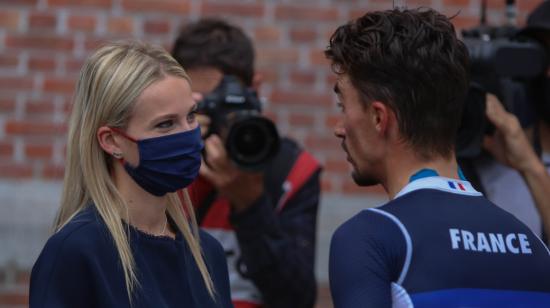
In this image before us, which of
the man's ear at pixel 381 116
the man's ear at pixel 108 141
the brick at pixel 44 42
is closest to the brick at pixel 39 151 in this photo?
the brick at pixel 44 42

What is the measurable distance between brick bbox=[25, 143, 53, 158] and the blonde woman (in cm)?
217

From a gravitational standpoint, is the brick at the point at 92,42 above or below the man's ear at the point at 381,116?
below

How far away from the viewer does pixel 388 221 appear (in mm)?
2309

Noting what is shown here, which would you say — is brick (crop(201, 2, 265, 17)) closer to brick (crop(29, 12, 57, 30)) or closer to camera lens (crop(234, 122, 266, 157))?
brick (crop(29, 12, 57, 30))

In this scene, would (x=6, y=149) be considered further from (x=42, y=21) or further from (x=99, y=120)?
(x=99, y=120)

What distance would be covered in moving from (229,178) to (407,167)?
1102 mm

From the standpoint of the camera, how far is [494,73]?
3.38m

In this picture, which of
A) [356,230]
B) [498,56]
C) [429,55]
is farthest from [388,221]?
[498,56]

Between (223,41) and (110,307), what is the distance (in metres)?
1.47

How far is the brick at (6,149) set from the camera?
15.7ft

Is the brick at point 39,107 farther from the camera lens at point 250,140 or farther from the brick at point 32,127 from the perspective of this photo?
the camera lens at point 250,140

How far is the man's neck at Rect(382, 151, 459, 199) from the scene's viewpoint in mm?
2439

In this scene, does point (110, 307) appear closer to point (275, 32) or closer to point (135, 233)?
point (135, 233)

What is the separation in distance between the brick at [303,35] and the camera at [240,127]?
142 centimetres
